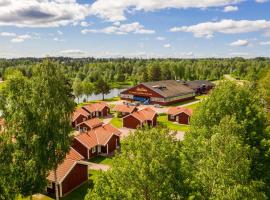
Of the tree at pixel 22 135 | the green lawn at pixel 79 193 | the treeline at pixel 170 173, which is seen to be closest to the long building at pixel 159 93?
the green lawn at pixel 79 193

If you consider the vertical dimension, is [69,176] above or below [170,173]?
below

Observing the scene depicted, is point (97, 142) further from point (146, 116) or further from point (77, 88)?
point (77, 88)

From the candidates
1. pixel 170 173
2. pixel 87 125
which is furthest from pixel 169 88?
pixel 170 173

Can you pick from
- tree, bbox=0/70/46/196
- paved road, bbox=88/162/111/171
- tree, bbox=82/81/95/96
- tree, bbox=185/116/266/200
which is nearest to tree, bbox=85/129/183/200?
tree, bbox=185/116/266/200

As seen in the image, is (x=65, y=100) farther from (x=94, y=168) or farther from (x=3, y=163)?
(x=94, y=168)

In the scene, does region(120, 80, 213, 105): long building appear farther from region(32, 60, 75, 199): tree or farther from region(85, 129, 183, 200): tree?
region(85, 129, 183, 200): tree

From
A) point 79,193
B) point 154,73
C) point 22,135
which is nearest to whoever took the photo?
point 22,135
